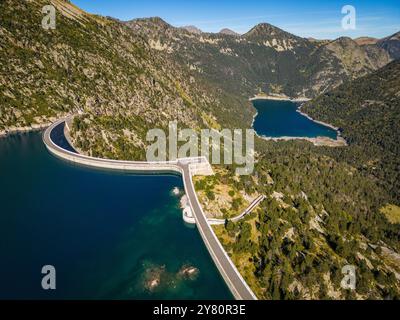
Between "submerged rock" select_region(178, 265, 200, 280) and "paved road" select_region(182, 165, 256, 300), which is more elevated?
"paved road" select_region(182, 165, 256, 300)

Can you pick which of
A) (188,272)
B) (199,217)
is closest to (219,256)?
(188,272)

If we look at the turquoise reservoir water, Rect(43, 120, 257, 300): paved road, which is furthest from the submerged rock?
Rect(43, 120, 257, 300): paved road

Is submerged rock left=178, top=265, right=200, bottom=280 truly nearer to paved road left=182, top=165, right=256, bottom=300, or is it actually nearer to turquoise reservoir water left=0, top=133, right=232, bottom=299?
turquoise reservoir water left=0, top=133, right=232, bottom=299

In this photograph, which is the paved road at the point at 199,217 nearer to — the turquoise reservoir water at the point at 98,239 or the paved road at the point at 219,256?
the paved road at the point at 219,256

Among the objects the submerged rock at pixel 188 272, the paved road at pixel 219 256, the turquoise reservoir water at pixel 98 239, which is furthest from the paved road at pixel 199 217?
the submerged rock at pixel 188 272

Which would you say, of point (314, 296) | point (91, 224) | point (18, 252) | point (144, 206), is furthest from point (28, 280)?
point (314, 296)

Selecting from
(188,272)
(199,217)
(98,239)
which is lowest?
(188,272)

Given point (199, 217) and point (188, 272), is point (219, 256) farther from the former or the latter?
point (199, 217)

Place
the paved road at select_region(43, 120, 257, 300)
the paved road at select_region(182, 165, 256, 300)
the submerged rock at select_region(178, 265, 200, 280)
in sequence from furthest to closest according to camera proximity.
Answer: the submerged rock at select_region(178, 265, 200, 280)
the paved road at select_region(43, 120, 257, 300)
the paved road at select_region(182, 165, 256, 300)
